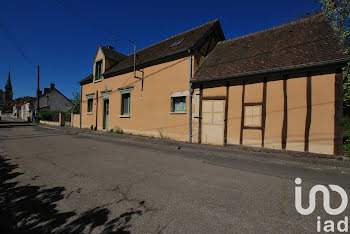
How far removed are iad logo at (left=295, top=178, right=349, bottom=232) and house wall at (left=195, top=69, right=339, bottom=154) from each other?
11.0 ft

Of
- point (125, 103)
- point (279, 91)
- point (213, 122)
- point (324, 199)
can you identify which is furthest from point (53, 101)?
point (324, 199)

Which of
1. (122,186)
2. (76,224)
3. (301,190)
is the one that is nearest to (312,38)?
(301,190)

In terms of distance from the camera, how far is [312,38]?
24.7ft

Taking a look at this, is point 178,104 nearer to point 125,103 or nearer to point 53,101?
point 125,103

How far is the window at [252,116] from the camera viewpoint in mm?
7465

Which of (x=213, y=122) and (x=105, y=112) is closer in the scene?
(x=213, y=122)

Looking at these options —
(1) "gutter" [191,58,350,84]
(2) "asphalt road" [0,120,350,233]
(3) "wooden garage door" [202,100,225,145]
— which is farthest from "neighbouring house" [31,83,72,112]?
(2) "asphalt road" [0,120,350,233]

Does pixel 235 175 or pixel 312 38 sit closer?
pixel 235 175

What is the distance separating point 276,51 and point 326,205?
731cm

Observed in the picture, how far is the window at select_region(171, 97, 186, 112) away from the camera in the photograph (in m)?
10.1

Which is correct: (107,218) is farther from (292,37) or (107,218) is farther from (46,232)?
(292,37)

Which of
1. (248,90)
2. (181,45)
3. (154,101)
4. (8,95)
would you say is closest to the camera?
(248,90)

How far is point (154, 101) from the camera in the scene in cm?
1129

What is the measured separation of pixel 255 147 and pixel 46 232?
7438 mm
